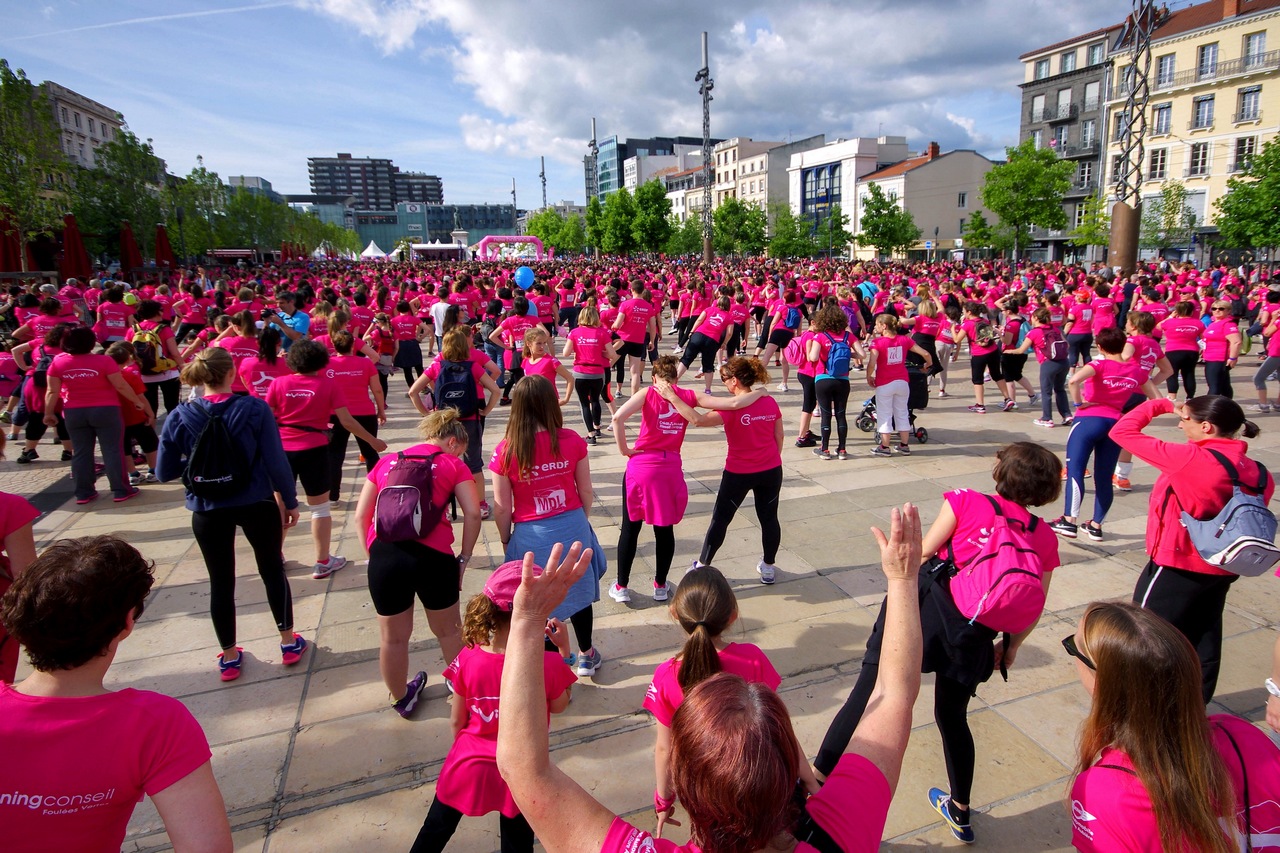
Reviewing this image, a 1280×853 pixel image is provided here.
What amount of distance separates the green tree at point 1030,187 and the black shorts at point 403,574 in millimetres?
45128

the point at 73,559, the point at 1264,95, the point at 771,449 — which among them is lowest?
the point at 771,449

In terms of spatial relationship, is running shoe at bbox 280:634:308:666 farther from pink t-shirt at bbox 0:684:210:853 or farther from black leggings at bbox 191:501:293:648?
pink t-shirt at bbox 0:684:210:853

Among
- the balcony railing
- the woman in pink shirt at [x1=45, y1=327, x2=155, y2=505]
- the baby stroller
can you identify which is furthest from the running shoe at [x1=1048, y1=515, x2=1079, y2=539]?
the balcony railing

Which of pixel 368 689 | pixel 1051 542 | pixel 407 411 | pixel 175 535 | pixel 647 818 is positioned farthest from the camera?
pixel 407 411

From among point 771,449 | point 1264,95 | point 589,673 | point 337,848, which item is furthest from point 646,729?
point 1264,95

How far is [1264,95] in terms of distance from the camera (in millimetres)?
36906

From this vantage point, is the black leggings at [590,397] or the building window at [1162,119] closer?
the black leggings at [590,397]

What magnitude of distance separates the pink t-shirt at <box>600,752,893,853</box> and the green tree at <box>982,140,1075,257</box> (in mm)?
46016

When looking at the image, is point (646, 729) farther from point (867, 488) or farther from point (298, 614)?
point (867, 488)

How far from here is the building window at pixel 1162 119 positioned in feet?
135

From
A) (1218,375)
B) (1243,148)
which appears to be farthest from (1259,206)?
(1243,148)

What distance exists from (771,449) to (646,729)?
2034mm

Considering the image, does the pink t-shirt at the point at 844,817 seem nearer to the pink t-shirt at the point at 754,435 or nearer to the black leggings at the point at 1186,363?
the pink t-shirt at the point at 754,435

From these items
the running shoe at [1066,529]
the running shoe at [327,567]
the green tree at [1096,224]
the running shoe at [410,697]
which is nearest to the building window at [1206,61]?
the green tree at [1096,224]
